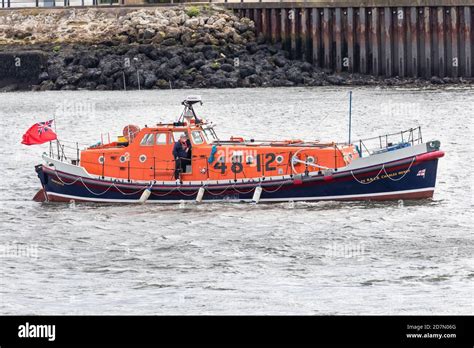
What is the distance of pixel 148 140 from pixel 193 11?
4426 centimetres

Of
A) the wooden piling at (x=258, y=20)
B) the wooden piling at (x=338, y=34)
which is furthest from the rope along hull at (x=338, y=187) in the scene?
the wooden piling at (x=258, y=20)

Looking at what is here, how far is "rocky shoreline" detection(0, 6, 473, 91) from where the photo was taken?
243 ft

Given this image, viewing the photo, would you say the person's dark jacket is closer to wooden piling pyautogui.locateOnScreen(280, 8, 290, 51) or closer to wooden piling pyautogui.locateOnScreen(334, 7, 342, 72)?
wooden piling pyautogui.locateOnScreen(334, 7, 342, 72)

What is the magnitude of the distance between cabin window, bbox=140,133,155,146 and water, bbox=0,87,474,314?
5.82 feet

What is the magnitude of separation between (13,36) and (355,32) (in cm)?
2407

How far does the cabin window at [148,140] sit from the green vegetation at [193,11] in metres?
44.0

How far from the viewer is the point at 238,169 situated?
116 feet

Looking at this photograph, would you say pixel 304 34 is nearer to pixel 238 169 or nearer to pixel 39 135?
pixel 39 135

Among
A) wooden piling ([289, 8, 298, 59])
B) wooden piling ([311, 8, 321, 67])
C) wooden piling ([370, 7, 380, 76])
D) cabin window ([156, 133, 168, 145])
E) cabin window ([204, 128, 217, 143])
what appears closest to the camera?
cabin window ([156, 133, 168, 145])

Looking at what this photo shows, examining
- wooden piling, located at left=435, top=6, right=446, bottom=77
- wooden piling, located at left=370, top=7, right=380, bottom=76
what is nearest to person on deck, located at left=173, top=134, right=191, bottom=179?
wooden piling, located at left=435, top=6, right=446, bottom=77

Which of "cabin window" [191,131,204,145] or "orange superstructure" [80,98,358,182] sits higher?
"cabin window" [191,131,204,145]

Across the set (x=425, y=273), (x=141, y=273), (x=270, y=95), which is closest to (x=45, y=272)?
(x=141, y=273)

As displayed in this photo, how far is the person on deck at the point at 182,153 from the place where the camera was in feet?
116
